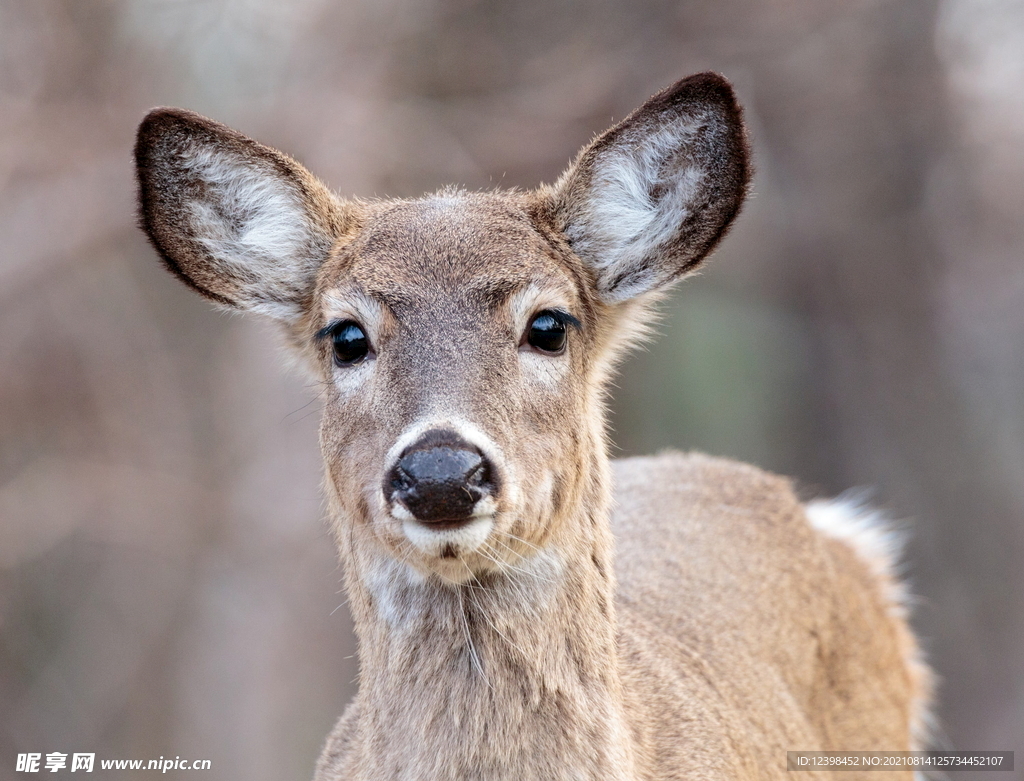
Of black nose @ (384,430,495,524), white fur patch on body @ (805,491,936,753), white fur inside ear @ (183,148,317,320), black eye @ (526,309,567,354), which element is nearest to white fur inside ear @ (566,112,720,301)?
black eye @ (526,309,567,354)

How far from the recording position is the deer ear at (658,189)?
4.20m

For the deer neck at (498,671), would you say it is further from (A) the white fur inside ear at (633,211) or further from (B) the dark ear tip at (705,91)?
(B) the dark ear tip at (705,91)

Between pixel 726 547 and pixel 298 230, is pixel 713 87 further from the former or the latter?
pixel 726 547

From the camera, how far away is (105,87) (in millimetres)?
11156

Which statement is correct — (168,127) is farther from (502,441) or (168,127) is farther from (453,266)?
(502,441)

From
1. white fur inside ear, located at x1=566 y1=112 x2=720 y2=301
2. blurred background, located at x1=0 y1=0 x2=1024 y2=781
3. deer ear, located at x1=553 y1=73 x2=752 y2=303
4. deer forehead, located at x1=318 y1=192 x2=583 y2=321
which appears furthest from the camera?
blurred background, located at x1=0 y1=0 x2=1024 y2=781

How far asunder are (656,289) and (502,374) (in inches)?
36.7

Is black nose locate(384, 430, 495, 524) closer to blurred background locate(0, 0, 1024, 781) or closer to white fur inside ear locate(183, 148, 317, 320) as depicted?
white fur inside ear locate(183, 148, 317, 320)

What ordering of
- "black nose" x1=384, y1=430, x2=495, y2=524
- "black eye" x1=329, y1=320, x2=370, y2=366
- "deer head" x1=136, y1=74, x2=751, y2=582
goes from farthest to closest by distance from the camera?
"black eye" x1=329, y1=320, x2=370, y2=366 < "deer head" x1=136, y1=74, x2=751, y2=582 < "black nose" x1=384, y1=430, x2=495, y2=524

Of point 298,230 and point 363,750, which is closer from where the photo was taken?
point 363,750

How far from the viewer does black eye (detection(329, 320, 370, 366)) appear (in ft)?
13.4

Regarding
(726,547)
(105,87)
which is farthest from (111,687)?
(726,547)

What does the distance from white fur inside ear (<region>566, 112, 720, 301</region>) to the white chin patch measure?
1375 mm

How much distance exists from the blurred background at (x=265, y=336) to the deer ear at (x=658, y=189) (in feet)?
21.6
